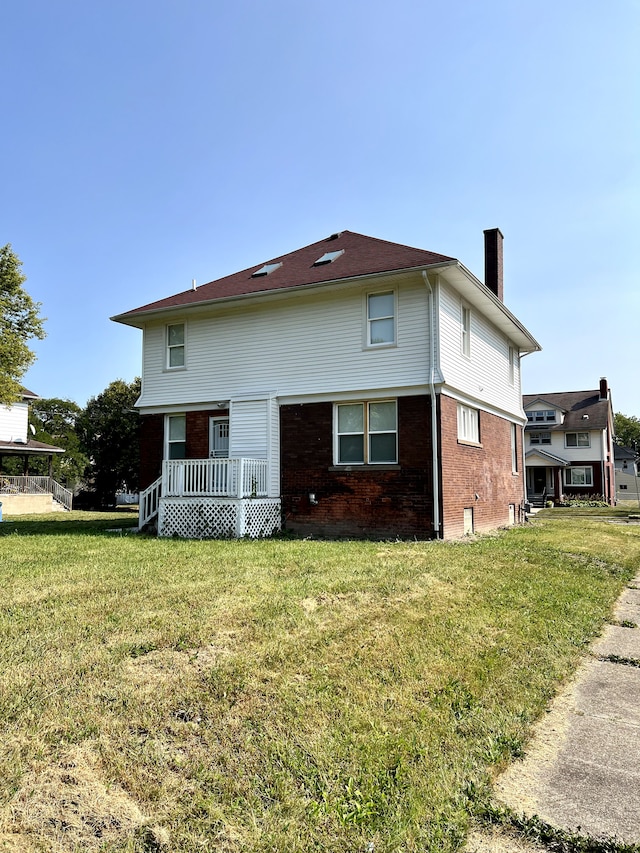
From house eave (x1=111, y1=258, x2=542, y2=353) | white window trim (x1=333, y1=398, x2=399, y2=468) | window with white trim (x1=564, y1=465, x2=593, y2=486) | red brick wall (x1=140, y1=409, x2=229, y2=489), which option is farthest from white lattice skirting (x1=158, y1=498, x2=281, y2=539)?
window with white trim (x1=564, y1=465, x2=593, y2=486)

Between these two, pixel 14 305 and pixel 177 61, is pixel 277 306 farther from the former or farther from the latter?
pixel 14 305

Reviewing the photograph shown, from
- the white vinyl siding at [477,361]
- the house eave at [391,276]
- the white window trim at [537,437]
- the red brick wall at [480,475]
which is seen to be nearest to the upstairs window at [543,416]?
the white window trim at [537,437]

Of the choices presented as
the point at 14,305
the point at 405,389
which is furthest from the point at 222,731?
the point at 14,305

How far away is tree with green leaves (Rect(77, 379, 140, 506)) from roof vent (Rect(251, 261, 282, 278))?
76.4 ft

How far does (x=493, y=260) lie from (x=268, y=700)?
17414 mm

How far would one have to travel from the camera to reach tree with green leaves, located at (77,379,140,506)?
39.0 metres

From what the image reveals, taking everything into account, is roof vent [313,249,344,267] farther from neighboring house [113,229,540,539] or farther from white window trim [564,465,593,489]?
white window trim [564,465,593,489]

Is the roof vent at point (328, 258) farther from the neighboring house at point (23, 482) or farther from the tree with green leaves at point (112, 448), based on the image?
the tree with green leaves at point (112, 448)

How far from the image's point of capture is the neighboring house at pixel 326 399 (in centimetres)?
1269

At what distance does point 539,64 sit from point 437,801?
39.3 feet

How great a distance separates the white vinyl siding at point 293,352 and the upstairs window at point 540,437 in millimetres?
33949

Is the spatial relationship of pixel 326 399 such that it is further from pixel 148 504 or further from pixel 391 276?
pixel 148 504

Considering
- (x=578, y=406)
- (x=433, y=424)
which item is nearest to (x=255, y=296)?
(x=433, y=424)

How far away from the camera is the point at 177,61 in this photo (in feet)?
38.6
